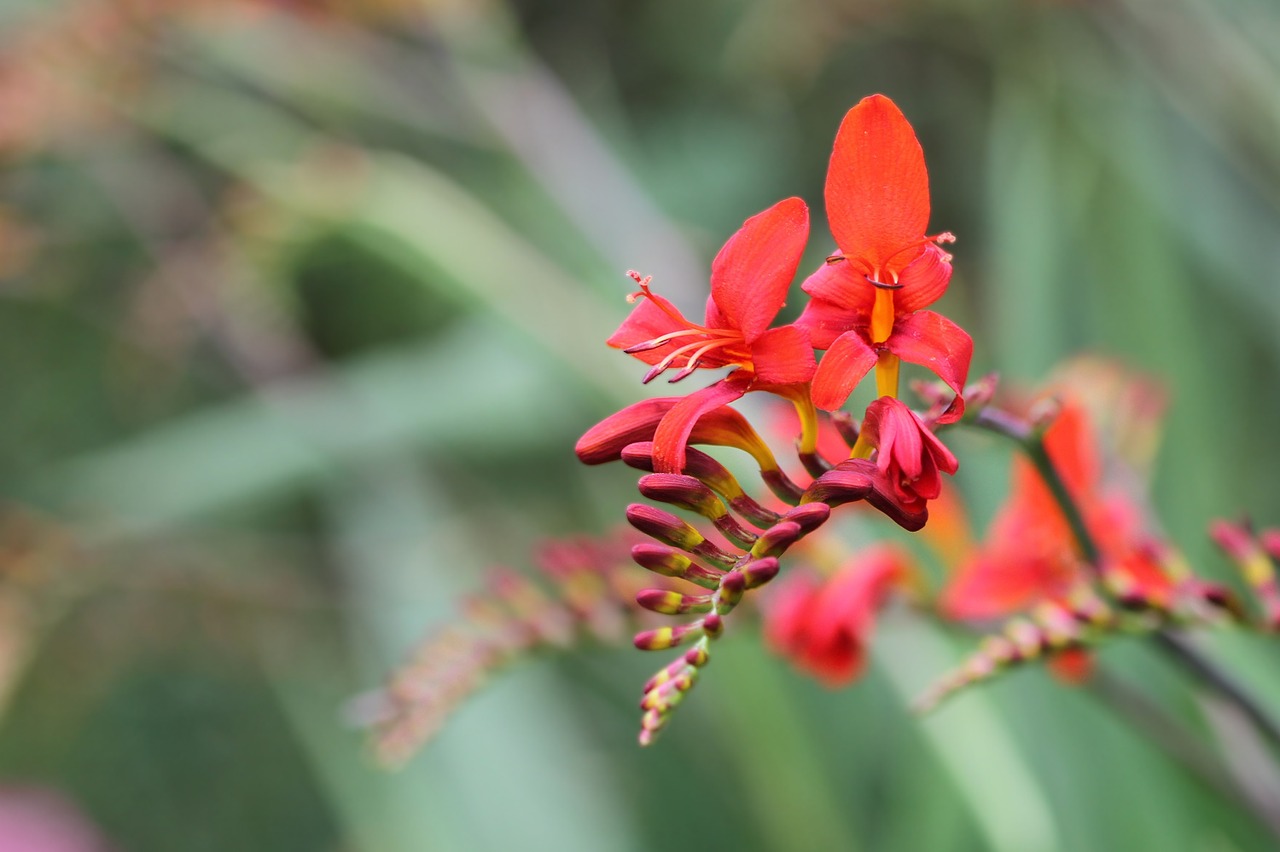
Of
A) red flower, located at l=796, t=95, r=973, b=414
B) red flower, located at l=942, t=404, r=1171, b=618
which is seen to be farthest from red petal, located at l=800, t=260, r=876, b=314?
red flower, located at l=942, t=404, r=1171, b=618

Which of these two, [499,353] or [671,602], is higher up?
[499,353]

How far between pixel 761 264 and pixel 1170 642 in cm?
14

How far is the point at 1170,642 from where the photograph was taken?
0.83 feet

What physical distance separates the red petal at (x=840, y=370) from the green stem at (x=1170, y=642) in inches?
2.1

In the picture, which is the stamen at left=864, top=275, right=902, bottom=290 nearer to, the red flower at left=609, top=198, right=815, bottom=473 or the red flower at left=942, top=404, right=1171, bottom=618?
the red flower at left=609, top=198, right=815, bottom=473

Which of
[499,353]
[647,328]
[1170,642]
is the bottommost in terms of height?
[1170,642]

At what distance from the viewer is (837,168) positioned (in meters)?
0.19

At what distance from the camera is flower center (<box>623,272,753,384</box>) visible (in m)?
0.20

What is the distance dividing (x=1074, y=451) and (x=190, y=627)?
1.00 meters

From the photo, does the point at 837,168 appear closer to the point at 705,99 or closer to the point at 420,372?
the point at 420,372

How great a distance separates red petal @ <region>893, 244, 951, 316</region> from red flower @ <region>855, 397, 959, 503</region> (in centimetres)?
2

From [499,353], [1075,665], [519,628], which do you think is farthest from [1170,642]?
[499,353]

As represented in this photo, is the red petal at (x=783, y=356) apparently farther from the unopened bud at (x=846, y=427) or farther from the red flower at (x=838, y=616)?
the red flower at (x=838, y=616)

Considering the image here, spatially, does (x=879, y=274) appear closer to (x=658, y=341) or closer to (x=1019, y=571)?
(x=658, y=341)
